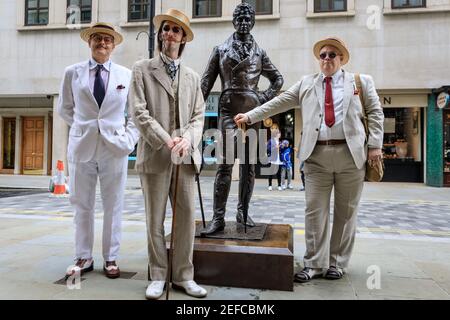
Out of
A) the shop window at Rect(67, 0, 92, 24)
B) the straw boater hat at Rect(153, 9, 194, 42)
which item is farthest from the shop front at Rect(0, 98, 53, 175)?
the straw boater hat at Rect(153, 9, 194, 42)

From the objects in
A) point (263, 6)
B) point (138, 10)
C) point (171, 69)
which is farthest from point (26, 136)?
point (171, 69)

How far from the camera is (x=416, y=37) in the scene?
591 inches

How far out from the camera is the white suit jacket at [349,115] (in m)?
3.60

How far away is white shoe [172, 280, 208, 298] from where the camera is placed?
320 centimetres

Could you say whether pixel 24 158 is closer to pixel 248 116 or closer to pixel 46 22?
pixel 46 22

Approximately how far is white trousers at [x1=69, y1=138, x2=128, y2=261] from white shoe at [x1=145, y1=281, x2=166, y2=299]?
2.56 feet

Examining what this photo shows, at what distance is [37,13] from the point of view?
59.7 ft

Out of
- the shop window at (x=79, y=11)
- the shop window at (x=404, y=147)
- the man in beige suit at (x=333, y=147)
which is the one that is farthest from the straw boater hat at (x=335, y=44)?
the shop window at (x=79, y=11)

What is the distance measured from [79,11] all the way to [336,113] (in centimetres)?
1691

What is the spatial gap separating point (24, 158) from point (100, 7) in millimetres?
8130

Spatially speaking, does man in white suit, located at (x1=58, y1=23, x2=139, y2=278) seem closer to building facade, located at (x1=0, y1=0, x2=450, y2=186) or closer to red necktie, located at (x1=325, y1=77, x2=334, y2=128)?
red necktie, located at (x1=325, y1=77, x2=334, y2=128)

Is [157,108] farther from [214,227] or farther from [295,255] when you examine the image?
[295,255]
